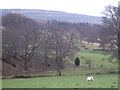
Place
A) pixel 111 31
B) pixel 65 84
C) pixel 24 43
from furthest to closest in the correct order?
pixel 24 43 → pixel 111 31 → pixel 65 84

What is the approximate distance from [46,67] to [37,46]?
22.1ft

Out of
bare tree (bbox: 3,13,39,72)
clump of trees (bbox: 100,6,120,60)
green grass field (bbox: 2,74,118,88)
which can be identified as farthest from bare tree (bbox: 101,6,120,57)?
bare tree (bbox: 3,13,39,72)

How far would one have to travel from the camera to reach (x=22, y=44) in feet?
178

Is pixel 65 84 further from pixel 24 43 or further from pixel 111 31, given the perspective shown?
pixel 24 43

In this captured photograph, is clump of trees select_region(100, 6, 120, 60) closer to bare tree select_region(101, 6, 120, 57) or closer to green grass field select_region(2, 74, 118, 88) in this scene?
bare tree select_region(101, 6, 120, 57)

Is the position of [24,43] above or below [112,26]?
below

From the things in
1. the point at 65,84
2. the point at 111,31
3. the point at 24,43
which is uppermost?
the point at 111,31

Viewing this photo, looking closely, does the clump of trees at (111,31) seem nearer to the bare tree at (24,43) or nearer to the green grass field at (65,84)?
the green grass field at (65,84)

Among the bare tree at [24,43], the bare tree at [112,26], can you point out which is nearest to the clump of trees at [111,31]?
the bare tree at [112,26]

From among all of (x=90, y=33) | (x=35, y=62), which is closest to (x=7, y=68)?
(x=35, y=62)

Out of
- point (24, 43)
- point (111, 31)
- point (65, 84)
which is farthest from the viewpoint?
point (24, 43)

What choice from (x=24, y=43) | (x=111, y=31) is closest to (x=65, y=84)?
(x=111, y=31)

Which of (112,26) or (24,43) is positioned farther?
(24,43)

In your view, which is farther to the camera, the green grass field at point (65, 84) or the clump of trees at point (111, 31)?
the clump of trees at point (111, 31)
